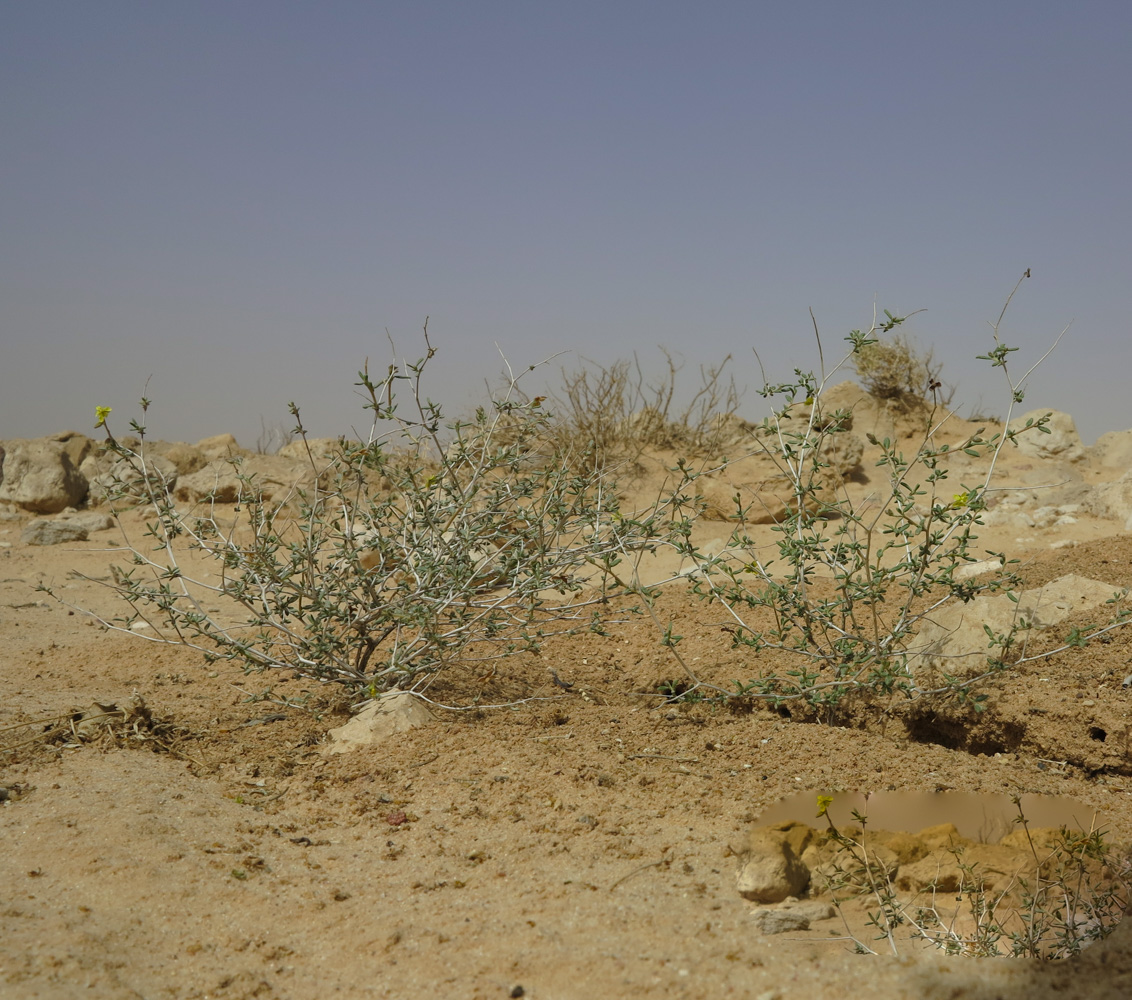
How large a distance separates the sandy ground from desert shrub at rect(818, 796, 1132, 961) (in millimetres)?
176

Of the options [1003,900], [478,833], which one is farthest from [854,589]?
[478,833]

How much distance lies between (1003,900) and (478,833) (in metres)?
1.33

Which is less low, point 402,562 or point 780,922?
point 402,562

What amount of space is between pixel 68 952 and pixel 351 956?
56cm

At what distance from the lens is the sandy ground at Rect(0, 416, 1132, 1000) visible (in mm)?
1817

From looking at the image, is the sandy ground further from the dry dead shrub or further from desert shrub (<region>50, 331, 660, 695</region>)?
the dry dead shrub

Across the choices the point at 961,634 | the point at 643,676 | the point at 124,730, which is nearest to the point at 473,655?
the point at 643,676

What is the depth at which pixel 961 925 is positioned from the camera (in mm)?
2061

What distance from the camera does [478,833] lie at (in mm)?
2588

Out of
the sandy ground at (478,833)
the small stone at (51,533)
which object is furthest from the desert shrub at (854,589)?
the small stone at (51,533)

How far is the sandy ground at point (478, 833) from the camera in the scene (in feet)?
5.96

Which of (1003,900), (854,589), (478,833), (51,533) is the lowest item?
(1003,900)

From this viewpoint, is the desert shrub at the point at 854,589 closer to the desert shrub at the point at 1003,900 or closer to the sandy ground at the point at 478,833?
the sandy ground at the point at 478,833

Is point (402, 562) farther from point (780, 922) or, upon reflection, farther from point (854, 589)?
point (780, 922)
